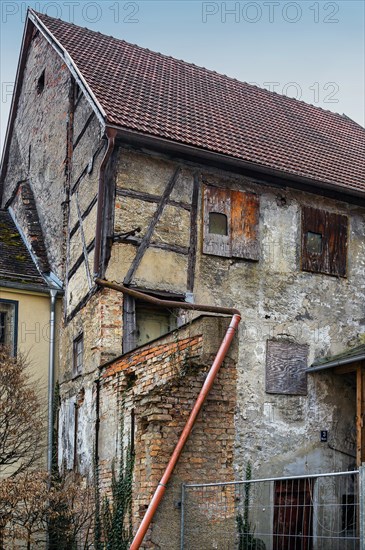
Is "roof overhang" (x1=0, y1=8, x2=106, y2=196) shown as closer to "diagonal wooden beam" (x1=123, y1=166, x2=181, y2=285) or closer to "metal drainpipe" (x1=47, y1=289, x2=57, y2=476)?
"diagonal wooden beam" (x1=123, y1=166, x2=181, y2=285)

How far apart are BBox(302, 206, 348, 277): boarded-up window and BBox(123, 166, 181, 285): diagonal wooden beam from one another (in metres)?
2.75

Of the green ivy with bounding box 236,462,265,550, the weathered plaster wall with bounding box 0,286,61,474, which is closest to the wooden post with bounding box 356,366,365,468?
the green ivy with bounding box 236,462,265,550

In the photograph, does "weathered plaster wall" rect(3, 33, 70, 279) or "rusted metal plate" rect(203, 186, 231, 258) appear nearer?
"rusted metal plate" rect(203, 186, 231, 258)

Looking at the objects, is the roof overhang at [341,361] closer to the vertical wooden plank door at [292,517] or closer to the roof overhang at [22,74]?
the vertical wooden plank door at [292,517]

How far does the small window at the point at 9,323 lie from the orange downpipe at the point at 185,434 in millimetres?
5700

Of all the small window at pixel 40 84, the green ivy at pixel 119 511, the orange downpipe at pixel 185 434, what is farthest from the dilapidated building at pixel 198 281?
the small window at pixel 40 84

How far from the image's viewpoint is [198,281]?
14008 mm

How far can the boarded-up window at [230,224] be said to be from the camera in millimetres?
14278

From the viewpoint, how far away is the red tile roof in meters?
14.5

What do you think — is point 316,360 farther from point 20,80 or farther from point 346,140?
point 20,80

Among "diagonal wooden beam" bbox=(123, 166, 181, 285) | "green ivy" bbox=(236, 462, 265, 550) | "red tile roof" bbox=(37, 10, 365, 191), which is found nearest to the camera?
"green ivy" bbox=(236, 462, 265, 550)

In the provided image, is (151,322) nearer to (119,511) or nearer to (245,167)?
(245,167)

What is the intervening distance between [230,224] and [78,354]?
3721mm

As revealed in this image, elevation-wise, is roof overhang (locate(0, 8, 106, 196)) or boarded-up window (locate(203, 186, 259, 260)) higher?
roof overhang (locate(0, 8, 106, 196))
